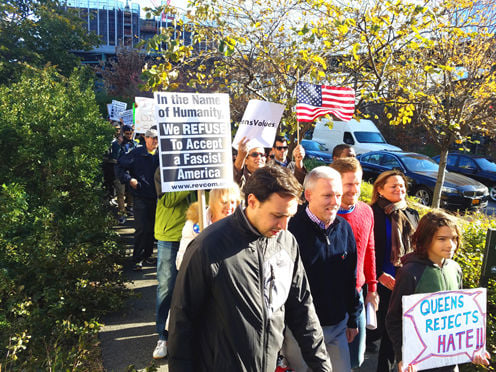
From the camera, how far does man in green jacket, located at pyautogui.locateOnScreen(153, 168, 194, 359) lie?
13.8 ft

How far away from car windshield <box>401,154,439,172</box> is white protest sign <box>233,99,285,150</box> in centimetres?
911

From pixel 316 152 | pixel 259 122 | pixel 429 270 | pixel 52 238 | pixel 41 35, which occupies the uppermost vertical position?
pixel 41 35

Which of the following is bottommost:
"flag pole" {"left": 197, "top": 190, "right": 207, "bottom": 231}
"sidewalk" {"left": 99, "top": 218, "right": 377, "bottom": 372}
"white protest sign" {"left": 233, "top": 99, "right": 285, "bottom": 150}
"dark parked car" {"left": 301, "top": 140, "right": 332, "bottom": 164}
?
"sidewalk" {"left": 99, "top": 218, "right": 377, "bottom": 372}

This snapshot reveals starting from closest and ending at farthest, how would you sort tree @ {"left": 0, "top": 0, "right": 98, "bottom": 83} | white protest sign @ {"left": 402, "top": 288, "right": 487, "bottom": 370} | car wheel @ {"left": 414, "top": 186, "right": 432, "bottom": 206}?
white protest sign @ {"left": 402, "top": 288, "right": 487, "bottom": 370} → car wheel @ {"left": 414, "top": 186, "right": 432, "bottom": 206} → tree @ {"left": 0, "top": 0, "right": 98, "bottom": 83}

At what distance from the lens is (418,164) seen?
13758 mm

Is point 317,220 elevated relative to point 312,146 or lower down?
lower down

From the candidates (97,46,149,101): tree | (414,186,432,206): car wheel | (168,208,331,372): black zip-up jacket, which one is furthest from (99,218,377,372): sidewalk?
(97,46,149,101): tree

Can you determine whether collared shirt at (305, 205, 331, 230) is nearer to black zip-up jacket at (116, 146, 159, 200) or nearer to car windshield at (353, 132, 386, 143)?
black zip-up jacket at (116, 146, 159, 200)

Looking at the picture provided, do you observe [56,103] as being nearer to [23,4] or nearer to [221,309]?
[221,309]

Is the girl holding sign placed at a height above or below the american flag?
below

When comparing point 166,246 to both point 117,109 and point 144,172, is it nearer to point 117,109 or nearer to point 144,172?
point 144,172

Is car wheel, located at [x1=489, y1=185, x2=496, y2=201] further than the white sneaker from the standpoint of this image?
Yes

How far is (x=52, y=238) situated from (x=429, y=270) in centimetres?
397

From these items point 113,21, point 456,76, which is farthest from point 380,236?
point 113,21
